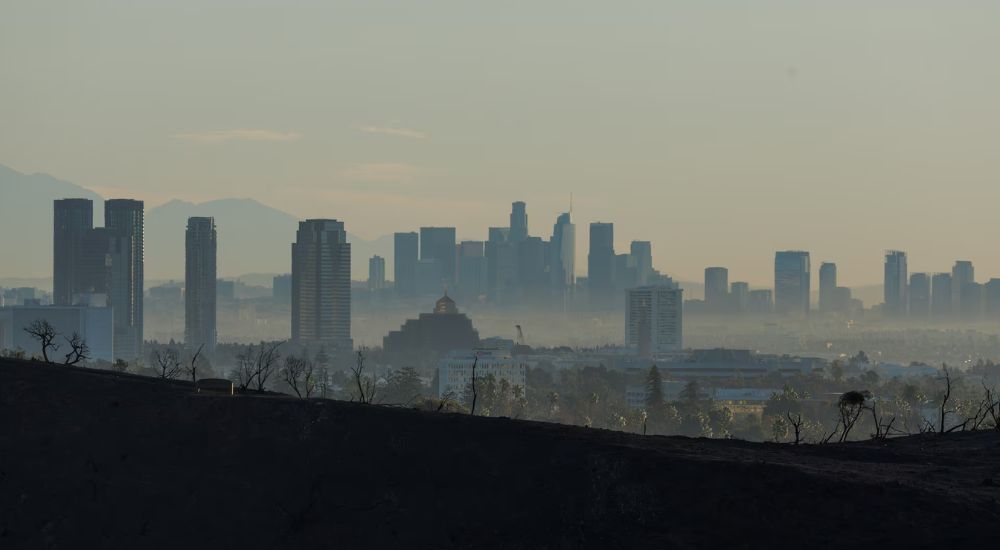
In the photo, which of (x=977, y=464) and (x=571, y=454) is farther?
(x=977, y=464)

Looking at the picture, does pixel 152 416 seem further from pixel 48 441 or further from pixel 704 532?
pixel 704 532

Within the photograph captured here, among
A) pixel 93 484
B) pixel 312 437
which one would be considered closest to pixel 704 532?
pixel 312 437

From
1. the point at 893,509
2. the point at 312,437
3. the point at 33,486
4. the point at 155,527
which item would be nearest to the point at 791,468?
the point at 893,509

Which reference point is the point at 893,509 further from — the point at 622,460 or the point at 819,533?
the point at 622,460

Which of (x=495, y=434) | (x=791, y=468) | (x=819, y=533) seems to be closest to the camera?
(x=819, y=533)

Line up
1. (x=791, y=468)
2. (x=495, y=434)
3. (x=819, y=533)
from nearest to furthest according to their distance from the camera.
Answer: (x=819, y=533), (x=791, y=468), (x=495, y=434)

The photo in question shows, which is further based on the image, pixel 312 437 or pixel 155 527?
pixel 312 437
